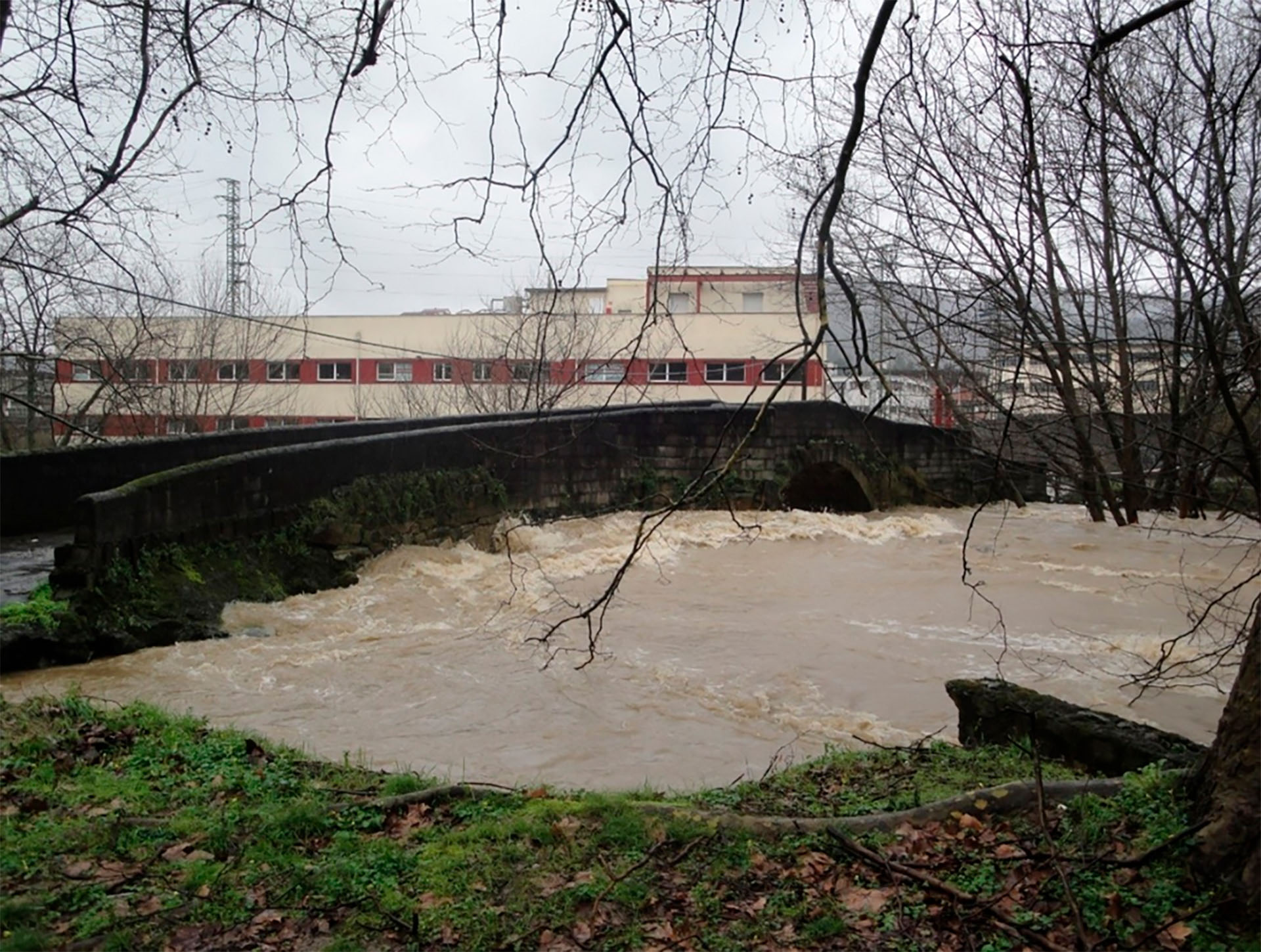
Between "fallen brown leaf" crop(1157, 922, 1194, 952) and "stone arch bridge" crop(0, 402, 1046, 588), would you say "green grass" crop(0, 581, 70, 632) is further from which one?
"fallen brown leaf" crop(1157, 922, 1194, 952)

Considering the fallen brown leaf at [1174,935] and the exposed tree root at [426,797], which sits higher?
the fallen brown leaf at [1174,935]

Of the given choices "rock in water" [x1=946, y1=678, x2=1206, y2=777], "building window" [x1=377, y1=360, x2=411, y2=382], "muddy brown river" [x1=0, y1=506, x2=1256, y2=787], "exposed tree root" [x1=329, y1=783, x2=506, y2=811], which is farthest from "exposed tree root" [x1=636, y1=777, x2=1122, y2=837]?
"building window" [x1=377, y1=360, x2=411, y2=382]

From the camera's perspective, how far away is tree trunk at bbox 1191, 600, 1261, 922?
2.78 m

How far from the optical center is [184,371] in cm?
2356

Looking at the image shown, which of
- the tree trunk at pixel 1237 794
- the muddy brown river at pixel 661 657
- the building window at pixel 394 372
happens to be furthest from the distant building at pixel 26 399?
the building window at pixel 394 372

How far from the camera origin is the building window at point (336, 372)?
2961 centimetres

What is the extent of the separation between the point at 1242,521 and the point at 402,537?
32.1ft

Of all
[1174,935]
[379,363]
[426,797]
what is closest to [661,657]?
[426,797]

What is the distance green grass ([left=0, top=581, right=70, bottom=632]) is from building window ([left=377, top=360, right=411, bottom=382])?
2175 centimetres

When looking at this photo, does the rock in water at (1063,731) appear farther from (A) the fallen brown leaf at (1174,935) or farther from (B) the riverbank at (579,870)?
(A) the fallen brown leaf at (1174,935)

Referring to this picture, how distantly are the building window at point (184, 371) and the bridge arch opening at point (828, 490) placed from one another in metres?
13.1

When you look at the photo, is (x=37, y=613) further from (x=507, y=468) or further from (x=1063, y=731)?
(x=507, y=468)

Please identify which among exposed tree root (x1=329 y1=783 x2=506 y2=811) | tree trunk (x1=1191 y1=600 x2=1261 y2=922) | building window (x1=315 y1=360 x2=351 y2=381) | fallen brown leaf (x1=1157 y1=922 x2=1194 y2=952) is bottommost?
exposed tree root (x1=329 y1=783 x2=506 y2=811)

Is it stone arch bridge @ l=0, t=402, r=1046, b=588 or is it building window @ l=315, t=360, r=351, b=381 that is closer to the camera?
stone arch bridge @ l=0, t=402, r=1046, b=588
